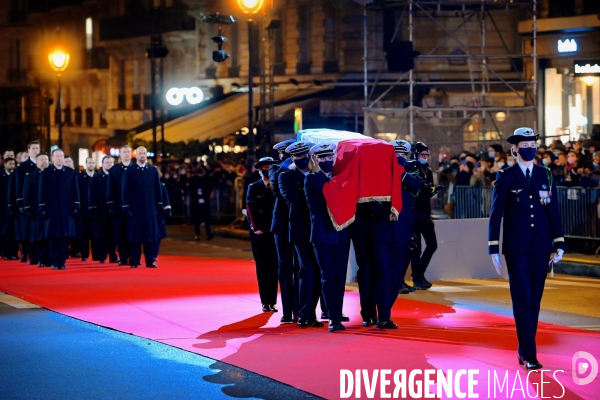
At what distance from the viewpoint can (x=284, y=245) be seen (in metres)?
13.2

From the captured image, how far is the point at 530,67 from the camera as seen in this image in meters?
35.2

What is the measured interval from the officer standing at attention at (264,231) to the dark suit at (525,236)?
380 cm

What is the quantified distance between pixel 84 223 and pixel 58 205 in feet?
3.51

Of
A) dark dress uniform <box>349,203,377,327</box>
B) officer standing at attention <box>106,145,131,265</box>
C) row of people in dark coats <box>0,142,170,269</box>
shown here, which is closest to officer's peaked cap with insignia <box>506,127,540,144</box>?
dark dress uniform <box>349,203,377,327</box>

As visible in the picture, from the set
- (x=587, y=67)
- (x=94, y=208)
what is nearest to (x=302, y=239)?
(x=94, y=208)

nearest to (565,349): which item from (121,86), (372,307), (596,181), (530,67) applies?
(372,307)

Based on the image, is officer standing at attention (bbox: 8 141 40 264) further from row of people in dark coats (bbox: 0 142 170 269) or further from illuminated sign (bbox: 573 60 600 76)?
illuminated sign (bbox: 573 60 600 76)

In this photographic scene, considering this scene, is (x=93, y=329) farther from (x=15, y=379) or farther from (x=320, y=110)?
(x=320, y=110)

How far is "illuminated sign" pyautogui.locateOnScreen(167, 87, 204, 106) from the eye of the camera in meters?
47.0

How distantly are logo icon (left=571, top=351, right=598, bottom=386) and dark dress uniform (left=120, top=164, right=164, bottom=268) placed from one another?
1052 cm

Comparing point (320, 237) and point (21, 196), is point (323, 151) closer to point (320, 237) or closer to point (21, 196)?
point (320, 237)

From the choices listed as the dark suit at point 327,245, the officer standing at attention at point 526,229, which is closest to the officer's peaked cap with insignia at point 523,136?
the officer standing at attention at point 526,229

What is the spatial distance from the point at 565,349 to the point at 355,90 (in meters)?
27.8

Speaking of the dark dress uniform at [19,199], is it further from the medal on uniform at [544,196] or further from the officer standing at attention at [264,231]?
the medal on uniform at [544,196]
